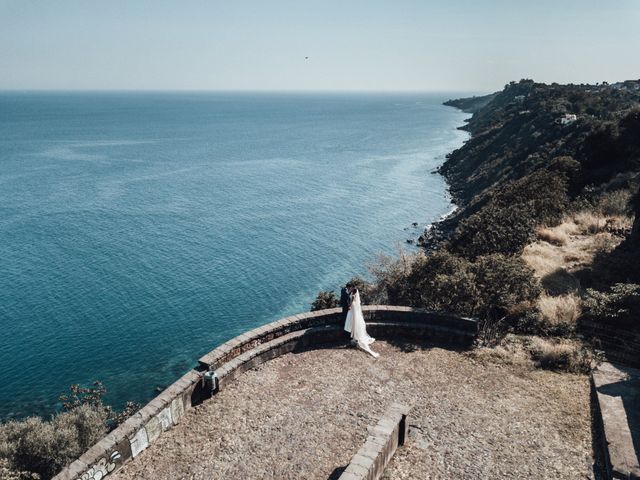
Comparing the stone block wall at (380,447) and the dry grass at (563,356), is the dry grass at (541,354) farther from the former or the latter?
the stone block wall at (380,447)

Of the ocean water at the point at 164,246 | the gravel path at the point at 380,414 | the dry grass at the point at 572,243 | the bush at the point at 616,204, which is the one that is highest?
the bush at the point at 616,204

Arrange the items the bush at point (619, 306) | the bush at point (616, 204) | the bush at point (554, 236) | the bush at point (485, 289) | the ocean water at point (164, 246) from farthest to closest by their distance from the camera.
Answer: the ocean water at point (164, 246), the bush at point (616, 204), the bush at point (554, 236), the bush at point (485, 289), the bush at point (619, 306)

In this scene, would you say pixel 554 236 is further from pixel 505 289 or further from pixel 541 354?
pixel 541 354

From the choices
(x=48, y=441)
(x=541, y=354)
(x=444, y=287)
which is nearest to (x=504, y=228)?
(x=444, y=287)

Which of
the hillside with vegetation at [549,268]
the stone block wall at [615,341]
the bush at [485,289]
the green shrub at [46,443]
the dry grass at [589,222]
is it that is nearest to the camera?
the stone block wall at [615,341]

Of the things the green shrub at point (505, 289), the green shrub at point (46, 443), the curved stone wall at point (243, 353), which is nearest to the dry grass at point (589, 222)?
the green shrub at point (505, 289)

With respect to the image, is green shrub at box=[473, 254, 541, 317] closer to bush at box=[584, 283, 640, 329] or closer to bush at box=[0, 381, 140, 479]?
bush at box=[584, 283, 640, 329]

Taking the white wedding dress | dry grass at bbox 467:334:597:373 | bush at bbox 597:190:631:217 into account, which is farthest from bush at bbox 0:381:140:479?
bush at bbox 597:190:631:217
